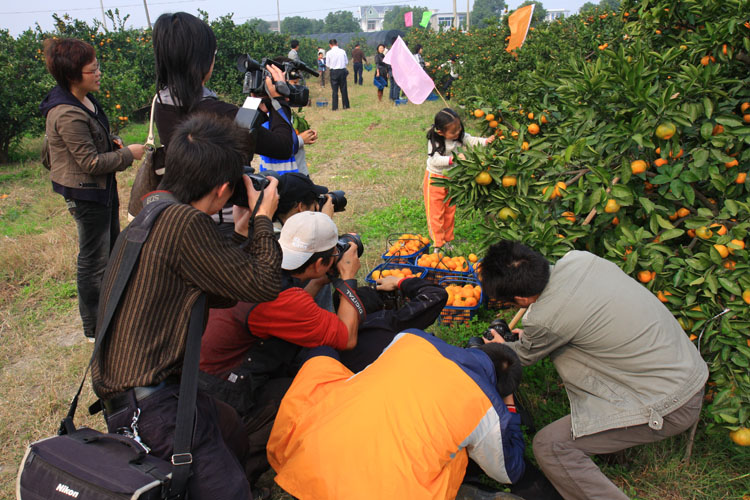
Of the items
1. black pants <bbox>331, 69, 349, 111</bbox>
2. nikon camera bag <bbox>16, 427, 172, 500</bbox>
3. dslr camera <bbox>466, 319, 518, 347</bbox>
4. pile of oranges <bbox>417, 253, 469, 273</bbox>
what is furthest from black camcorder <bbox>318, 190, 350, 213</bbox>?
black pants <bbox>331, 69, 349, 111</bbox>

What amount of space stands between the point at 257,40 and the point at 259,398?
13847 mm

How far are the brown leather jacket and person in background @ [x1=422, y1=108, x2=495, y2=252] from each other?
2.56 meters

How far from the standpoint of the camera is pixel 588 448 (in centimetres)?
218

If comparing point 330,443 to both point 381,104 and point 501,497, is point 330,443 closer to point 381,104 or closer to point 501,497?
point 501,497

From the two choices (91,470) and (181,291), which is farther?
(181,291)

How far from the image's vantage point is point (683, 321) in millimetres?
2424

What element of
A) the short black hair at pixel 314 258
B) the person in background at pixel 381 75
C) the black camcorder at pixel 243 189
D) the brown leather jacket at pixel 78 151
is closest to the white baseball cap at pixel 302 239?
the short black hair at pixel 314 258

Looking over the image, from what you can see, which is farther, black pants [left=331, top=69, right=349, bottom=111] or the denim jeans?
black pants [left=331, top=69, right=349, bottom=111]

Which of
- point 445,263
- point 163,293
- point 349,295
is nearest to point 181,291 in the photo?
point 163,293

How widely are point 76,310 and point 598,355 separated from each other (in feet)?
13.2

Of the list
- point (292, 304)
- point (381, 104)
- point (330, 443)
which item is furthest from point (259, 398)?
point (381, 104)

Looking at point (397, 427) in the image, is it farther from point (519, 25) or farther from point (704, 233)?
point (519, 25)

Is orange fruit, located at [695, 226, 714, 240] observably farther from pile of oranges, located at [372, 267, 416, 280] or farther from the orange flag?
the orange flag

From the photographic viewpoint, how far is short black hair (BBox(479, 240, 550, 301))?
2.15 metres
